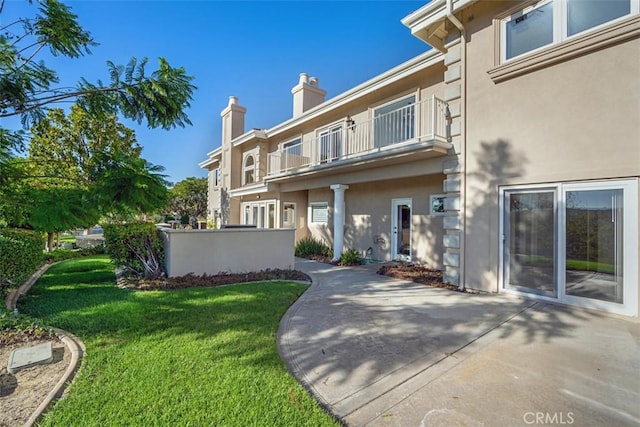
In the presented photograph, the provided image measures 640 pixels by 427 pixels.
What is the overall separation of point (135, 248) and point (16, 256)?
278cm

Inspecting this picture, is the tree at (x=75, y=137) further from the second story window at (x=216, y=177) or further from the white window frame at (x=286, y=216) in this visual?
the white window frame at (x=286, y=216)

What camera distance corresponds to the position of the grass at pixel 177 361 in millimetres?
2631

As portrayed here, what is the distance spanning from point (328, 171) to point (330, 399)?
349 inches

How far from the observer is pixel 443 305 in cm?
602

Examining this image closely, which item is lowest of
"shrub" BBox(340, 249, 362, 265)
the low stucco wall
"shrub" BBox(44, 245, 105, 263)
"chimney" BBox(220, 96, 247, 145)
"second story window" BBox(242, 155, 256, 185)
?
"shrub" BBox(44, 245, 105, 263)

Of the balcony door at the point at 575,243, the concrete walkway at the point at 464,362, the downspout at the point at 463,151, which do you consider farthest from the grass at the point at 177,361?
the balcony door at the point at 575,243

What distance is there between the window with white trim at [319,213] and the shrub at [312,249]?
1.15m

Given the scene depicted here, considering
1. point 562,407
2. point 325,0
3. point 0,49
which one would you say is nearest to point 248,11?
point 325,0

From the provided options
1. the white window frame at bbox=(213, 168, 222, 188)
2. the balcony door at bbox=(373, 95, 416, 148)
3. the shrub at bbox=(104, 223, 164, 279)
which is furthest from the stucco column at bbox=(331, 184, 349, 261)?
the white window frame at bbox=(213, 168, 222, 188)

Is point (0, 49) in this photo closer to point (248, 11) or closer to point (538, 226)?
point (248, 11)

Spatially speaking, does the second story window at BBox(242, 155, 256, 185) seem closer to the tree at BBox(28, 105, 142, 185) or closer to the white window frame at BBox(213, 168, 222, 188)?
the white window frame at BBox(213, 168, 222, 188)

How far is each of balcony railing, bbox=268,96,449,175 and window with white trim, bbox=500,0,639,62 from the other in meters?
1.97

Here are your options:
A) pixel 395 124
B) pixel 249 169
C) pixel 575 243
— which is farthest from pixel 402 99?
pixel 249 169

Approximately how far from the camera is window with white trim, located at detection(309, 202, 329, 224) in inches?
568
